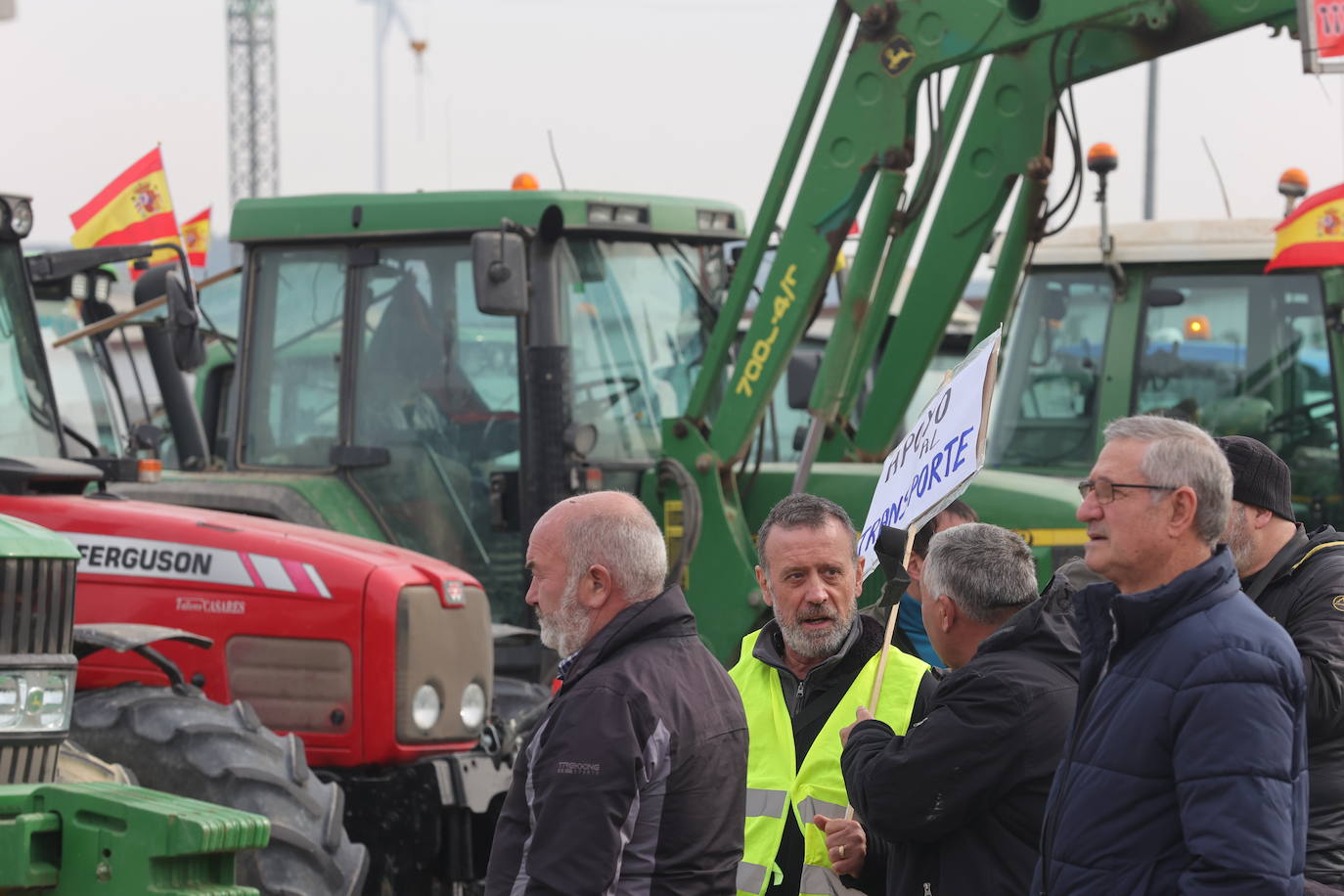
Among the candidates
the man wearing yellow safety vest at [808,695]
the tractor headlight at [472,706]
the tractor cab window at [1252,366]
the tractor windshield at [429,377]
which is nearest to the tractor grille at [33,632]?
the man wearing yellow safety vest at [808,695]

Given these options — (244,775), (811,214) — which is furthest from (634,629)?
(811,214)

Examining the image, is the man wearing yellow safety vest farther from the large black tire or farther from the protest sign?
the large black tire

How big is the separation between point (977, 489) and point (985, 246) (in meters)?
1.51

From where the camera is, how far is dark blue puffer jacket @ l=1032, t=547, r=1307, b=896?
8.50 feet

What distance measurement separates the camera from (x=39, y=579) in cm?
464

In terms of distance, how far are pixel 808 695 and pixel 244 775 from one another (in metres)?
2.16

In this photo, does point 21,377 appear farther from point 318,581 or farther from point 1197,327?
point 1197,327

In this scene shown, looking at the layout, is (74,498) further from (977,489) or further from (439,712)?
(977,489)

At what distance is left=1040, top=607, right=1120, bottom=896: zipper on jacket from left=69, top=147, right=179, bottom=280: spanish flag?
742 cm

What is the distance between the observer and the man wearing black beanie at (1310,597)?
3309mm

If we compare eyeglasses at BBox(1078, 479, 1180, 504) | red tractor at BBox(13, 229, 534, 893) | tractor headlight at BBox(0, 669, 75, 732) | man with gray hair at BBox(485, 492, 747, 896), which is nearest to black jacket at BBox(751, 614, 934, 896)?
man with gray hair at BBox(485, 492, 747, 896)

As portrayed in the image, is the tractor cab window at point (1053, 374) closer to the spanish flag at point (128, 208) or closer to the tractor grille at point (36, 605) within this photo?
the spanish flag at point (128, 208)

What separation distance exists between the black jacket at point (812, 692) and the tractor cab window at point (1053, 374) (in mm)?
5983

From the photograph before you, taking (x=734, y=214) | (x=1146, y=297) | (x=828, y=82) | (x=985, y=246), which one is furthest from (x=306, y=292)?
(x=1146, y=297)
